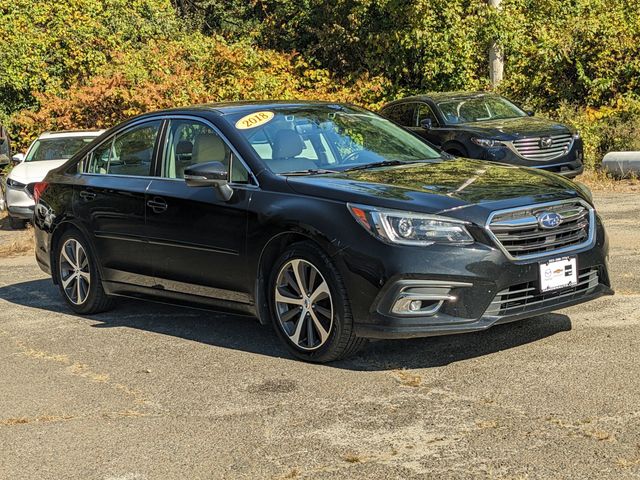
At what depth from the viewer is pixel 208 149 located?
743 centimetres

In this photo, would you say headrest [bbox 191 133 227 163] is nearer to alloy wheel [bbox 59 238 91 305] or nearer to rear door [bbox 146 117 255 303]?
rear door [bbox 146 117 255 303]

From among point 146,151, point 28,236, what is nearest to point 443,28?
point 28,236

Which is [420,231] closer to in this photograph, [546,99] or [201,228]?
[201,228]

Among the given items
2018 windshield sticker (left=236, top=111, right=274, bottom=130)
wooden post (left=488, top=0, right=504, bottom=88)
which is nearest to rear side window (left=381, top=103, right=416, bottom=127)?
wooden post (left=488, top=0, right=504, bottom=88)

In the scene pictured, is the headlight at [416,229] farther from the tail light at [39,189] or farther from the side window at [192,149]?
the tail light at [39,189]

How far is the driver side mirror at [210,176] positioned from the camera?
6977 mm

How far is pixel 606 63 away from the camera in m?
20.2

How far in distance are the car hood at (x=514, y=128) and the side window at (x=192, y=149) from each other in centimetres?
874

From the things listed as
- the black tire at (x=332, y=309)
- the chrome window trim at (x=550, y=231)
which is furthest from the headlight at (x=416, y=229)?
the black tire at (x=332, y=309)

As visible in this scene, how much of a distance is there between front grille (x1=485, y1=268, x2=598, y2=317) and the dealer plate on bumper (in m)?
0.03

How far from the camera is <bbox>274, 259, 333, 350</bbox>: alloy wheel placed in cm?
645

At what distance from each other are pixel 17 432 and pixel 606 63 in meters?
16.7

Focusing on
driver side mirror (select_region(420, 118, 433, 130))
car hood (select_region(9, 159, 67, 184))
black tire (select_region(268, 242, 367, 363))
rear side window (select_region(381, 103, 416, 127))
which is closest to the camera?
black tire (select_region(268, 242, 367, 363))

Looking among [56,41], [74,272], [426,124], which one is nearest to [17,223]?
[426,124]
